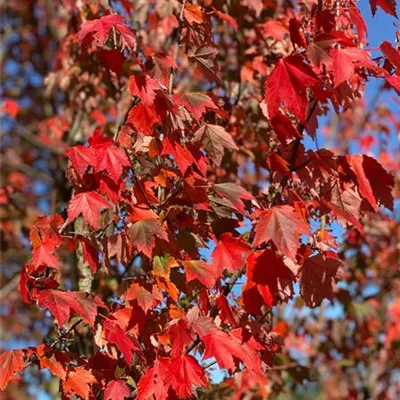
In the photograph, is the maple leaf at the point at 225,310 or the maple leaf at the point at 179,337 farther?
the maple leaf at the point at 225,310

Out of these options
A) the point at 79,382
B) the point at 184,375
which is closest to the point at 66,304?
the point at 79,382

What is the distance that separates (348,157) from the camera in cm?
197

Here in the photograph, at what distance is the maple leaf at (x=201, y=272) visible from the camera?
195 centimetres

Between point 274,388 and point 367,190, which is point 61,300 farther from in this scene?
point 274,388

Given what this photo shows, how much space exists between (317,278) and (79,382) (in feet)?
2.74

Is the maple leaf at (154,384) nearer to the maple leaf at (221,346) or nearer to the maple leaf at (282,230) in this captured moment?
the maple leaf at (221,346)

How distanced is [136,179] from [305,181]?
1.89ft

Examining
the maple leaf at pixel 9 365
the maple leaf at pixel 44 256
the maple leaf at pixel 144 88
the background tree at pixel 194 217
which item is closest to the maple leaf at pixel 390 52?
the background tree at pixel 194 217

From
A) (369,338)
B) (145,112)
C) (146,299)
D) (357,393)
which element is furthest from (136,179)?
(357,393)

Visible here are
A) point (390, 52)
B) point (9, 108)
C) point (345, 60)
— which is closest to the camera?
point (345, 60)

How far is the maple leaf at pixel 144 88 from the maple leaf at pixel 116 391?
0.91 meters

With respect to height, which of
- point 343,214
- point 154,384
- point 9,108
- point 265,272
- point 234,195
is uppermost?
point 343,214

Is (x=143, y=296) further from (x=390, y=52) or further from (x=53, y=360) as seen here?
(x=390, y=52)

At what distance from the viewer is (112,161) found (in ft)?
6.40
